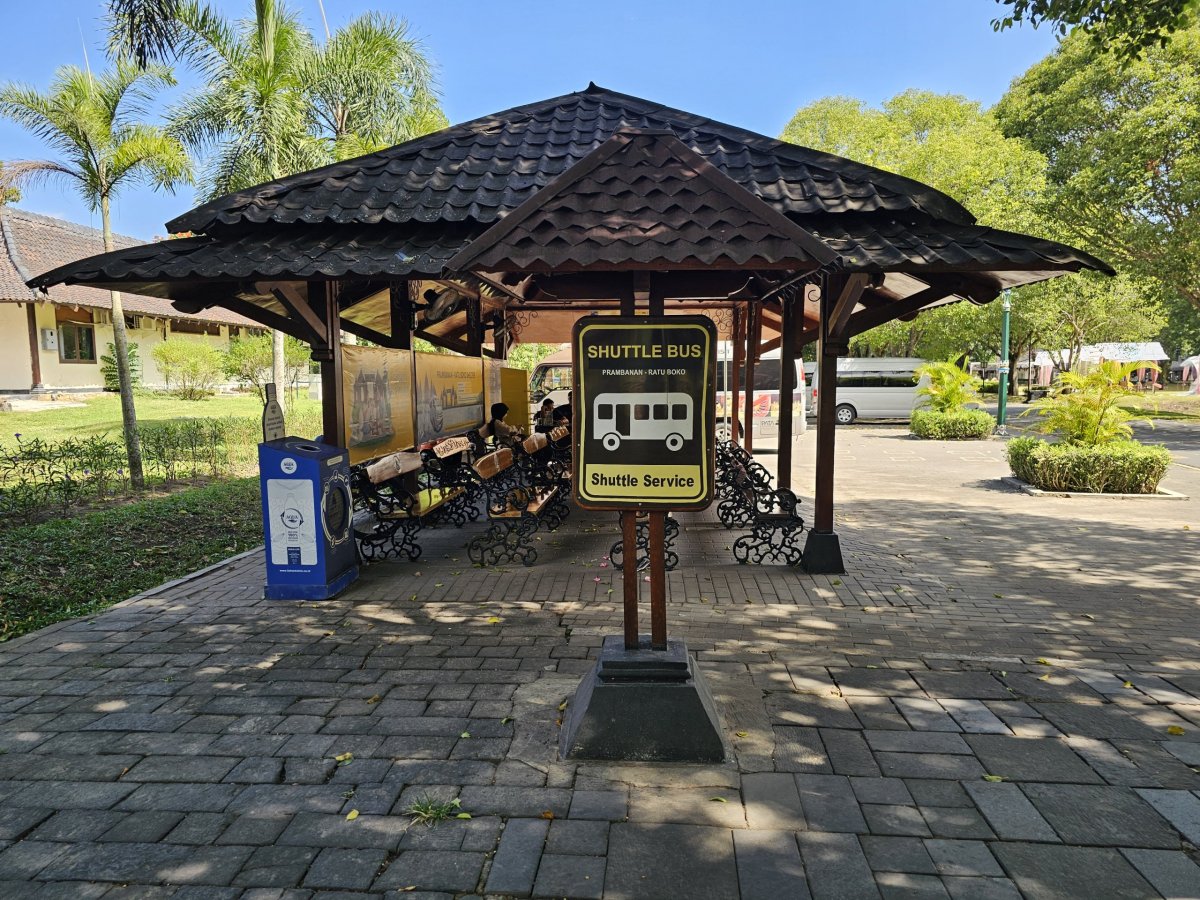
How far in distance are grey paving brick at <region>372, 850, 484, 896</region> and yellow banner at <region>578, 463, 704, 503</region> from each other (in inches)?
60.2

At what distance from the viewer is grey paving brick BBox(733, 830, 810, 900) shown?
99.4 inches

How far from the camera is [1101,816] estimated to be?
2928mm

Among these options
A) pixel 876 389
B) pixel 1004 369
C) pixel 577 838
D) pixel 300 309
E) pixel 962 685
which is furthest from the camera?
pixel 876 389

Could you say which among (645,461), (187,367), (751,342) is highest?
(187,367)

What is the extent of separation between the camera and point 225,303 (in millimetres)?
6164

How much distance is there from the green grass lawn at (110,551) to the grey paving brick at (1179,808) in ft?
21.6

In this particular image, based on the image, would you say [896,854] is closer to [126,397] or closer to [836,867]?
[836,867]

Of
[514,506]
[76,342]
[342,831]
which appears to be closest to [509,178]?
[514,506]

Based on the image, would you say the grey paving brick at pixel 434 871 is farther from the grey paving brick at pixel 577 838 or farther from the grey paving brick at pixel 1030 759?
the grey paving brick at pixel 1030 759

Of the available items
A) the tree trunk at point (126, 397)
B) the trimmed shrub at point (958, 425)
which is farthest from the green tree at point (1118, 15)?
the trimmed shrub at point (958, 425)

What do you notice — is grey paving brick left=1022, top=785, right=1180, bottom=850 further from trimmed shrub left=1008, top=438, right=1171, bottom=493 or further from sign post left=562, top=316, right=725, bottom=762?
trimmed shrub left=1008, top=438, right=1171, bottom=493

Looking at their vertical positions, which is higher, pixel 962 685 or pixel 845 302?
pixel 845 302

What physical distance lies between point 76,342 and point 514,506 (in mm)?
26147

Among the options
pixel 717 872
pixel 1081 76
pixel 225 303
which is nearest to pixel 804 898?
pixel 717 872
